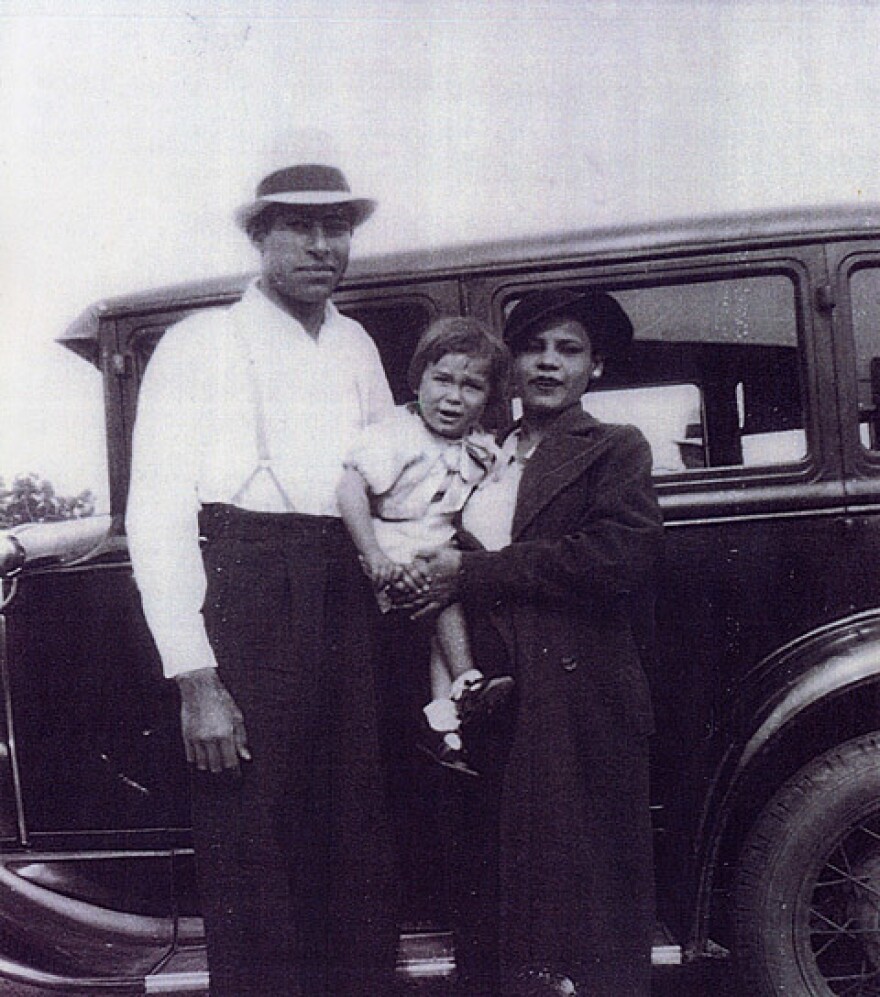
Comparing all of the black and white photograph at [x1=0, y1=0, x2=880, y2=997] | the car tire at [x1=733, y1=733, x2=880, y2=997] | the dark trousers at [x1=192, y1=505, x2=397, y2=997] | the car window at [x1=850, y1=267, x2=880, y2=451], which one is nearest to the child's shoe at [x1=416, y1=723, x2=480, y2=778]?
the black and white photograph at [x1=0, y1=0, x2=880, y2=997]

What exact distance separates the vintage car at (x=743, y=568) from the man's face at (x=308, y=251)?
0.20 feet

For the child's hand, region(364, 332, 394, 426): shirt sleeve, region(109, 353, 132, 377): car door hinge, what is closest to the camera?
the child's hand

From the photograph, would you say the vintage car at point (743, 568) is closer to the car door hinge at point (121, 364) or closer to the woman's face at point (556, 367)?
the woman's face at point (556, 367)

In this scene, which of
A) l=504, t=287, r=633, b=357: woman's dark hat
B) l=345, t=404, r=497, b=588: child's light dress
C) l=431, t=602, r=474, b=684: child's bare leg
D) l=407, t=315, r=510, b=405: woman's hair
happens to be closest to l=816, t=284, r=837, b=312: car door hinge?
l=504, t=287, r=633, b=357: woman's dark hat

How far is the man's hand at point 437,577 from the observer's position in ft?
6.77

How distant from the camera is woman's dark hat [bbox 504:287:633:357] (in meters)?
2.13

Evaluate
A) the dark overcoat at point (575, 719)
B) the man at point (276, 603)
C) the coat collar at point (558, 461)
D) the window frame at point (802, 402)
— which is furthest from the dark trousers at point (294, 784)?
the window frame at point (802, 402)

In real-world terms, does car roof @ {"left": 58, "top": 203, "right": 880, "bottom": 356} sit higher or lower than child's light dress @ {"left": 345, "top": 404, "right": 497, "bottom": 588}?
higher

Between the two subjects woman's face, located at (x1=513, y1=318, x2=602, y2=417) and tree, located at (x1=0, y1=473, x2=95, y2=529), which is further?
tree, located at (x1=0, y1=473, x2=95, y2=529)

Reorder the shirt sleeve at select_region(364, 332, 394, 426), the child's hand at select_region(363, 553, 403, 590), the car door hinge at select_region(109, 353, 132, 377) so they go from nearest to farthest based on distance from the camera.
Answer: the child's hand at select_region(363, 553, 403, 590) → the shirt sleeve at select_region(364, 332, 394, 426) → the car door hinge at select_region(109, 353, 132, 377)

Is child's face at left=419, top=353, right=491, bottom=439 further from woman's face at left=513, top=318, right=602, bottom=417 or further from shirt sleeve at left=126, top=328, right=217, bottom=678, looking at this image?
shirt sleeve at left=126, top=328, right=217, bottom=678

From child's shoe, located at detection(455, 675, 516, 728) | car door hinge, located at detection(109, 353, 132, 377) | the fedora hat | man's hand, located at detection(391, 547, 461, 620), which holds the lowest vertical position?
child's shoe, located at detection(455, 675, 516, 728)

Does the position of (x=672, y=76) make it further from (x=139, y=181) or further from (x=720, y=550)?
(x=139, y=181)

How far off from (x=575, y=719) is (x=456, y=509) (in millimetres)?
567
